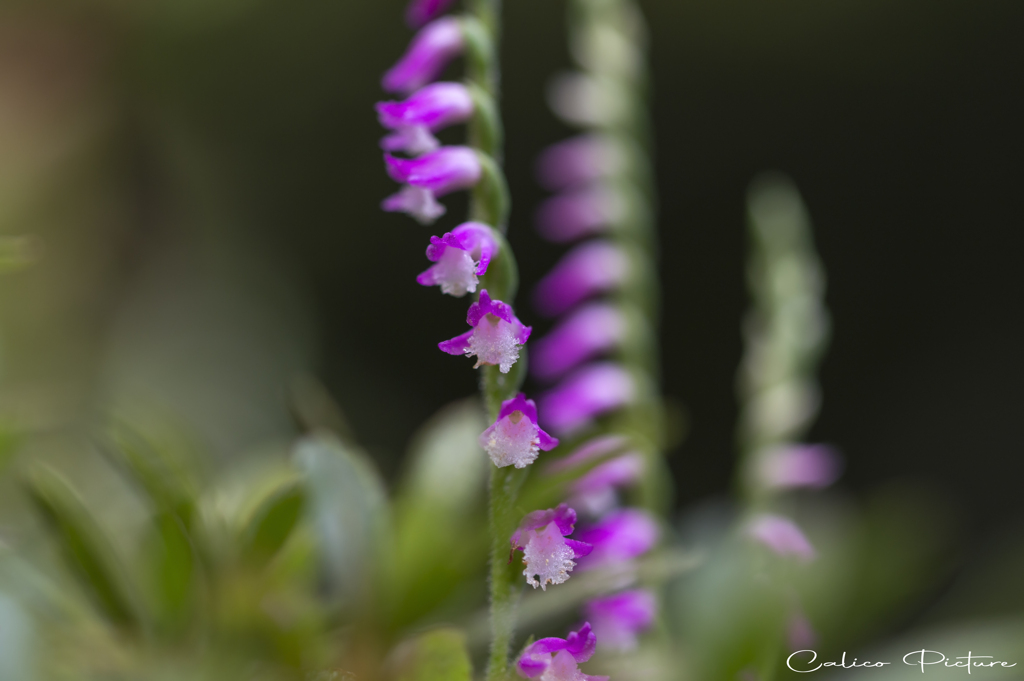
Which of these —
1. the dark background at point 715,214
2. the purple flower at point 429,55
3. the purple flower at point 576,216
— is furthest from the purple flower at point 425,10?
the dark background at point 715,214

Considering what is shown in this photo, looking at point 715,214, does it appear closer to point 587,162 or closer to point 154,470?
point 587,162

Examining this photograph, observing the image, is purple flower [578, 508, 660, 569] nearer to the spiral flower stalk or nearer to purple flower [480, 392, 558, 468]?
the spiral flower stalk

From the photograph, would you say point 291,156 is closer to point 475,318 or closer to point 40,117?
point 40,117

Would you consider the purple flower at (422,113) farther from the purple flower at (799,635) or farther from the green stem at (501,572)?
the purple flower at (799,635)

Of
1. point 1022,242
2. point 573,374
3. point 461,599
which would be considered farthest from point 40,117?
point 1022,242

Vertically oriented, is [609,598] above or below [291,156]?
Result: below

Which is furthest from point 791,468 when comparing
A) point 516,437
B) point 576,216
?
point 516,437
